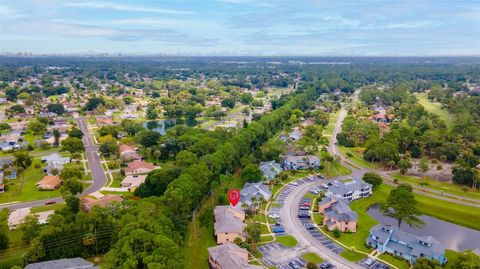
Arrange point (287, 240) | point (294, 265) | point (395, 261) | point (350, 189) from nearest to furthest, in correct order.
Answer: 1. point (294, 265)
2. point (395, 261)
3. point (287, 240)
4. point (350, 189)

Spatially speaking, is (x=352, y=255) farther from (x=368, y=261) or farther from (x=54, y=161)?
(x=54, y=161)

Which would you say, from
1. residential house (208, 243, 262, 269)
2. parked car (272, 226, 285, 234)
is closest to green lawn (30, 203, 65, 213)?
residential house (208, 243, 262, 269)

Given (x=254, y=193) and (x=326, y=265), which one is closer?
(x=326, y=265)

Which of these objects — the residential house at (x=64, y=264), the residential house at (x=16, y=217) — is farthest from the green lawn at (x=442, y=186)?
the residential house at (x=16, y=217)

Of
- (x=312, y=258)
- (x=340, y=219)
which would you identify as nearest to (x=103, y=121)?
(x=340, y=219)

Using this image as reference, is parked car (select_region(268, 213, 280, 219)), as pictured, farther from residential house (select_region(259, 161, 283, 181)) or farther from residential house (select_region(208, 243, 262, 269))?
residential house (select_region(259, 161, 283, 181))

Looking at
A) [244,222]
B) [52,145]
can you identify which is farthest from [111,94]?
[244,222]

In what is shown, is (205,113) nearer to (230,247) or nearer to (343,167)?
(343,167)
